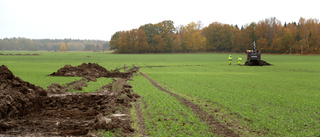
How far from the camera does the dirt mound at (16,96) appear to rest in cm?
724

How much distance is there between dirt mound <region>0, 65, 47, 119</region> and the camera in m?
7.24

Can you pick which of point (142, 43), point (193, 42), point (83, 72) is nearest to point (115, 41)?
point (142, 43)

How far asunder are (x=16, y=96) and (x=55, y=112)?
56.0 inches

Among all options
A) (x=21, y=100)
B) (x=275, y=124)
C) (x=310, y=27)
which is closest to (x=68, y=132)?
(x=21, y=100)

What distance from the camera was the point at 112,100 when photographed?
954cm

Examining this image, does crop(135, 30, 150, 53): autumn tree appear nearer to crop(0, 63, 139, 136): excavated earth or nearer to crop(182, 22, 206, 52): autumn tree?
crop(182, 22, 206, 52): autumn tree

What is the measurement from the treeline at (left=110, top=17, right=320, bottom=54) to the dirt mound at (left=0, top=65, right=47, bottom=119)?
87865 mm

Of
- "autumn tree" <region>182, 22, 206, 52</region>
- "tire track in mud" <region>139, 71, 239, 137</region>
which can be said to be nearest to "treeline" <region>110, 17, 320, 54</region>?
"autumn tree" <region>182, 22, 206, 52</region>

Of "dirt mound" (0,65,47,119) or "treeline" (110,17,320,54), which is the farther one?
"treeline" (110,17,320,54)

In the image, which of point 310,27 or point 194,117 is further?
point 310,27

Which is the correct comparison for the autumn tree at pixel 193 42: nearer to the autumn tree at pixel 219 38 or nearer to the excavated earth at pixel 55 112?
the autumn tree at pixel 219 38

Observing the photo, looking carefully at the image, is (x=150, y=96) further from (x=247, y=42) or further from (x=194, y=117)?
(x=247, y=42)

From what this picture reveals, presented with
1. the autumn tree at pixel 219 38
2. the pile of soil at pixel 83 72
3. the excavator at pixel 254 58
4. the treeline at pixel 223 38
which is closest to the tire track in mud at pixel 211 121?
the pile of soil at pixel 83 72

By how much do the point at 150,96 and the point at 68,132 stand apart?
5.30 m
